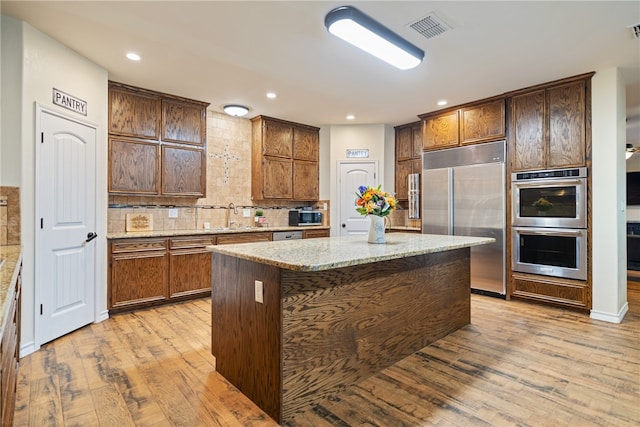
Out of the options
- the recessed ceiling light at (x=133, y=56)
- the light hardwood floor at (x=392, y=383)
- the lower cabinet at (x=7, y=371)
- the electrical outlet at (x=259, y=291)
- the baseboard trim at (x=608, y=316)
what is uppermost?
the recessed ceiling light at (x=133, y=56)

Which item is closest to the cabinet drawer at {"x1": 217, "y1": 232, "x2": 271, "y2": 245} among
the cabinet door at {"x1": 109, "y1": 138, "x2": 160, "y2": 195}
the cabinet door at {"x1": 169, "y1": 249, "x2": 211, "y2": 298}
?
the cabinet door at {"x1": 169, "y1": 249, "x2": 211, "y2": 298}

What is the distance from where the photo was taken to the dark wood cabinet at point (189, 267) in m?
4.10

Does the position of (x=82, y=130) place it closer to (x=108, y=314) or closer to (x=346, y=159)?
(x=108, y=314)

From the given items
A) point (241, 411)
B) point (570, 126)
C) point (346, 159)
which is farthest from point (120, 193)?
point (570, 126)

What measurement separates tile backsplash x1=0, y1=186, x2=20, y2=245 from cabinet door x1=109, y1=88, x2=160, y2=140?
4.63ft

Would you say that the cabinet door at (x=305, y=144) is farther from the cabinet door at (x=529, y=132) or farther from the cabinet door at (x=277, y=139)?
the cabinet door at (x=529, y=132)

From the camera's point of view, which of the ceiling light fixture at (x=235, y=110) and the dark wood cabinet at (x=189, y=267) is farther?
the ceiling light fixture at (x=235, y=110)

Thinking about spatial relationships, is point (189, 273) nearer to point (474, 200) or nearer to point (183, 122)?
point (183, 122)

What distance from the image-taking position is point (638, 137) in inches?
256

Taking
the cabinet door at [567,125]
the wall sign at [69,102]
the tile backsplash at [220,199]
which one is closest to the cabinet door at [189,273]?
the tile backsplash at [220,199]

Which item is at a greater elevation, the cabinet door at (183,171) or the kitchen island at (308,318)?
the cabinet door at (183,171)

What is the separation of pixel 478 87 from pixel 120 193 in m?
4.45

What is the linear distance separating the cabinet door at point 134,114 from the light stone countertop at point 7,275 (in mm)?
1820

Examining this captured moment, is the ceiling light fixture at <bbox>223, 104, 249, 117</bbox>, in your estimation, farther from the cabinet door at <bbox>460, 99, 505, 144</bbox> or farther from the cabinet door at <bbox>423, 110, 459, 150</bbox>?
the cabinet door at <bbox>460, 99, 505, 144</bbox>
